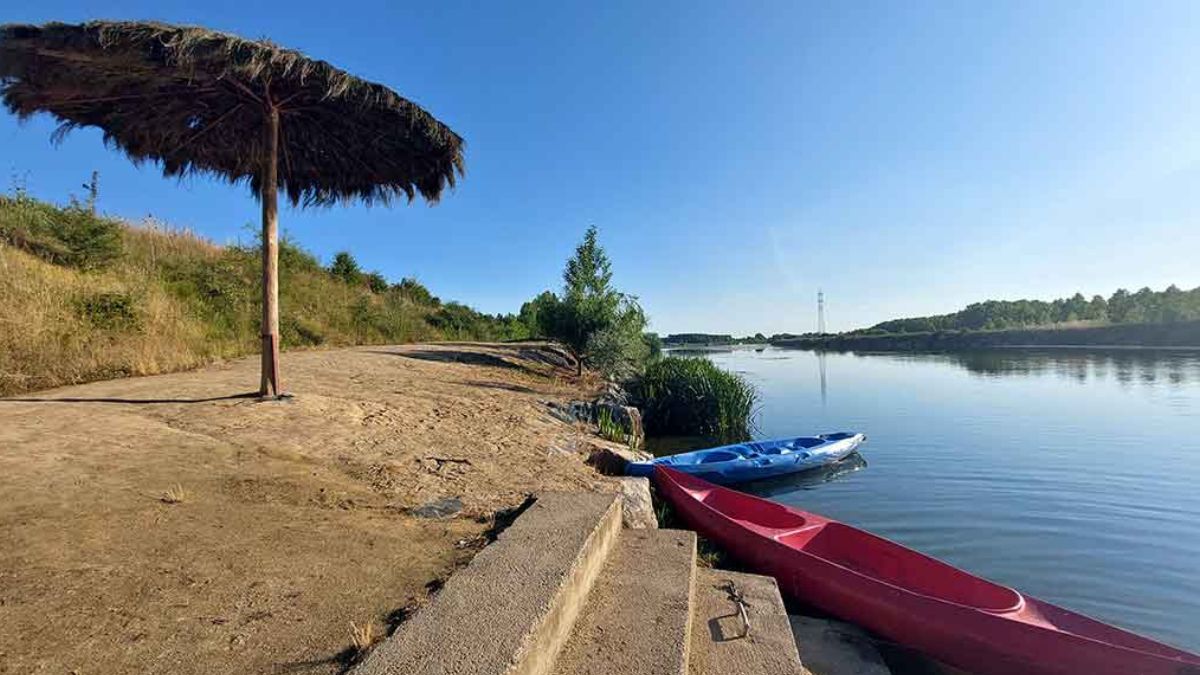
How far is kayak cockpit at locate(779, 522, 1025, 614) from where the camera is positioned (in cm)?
416

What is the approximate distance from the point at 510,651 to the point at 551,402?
27.5 ft

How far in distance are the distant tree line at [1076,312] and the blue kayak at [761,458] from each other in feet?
199

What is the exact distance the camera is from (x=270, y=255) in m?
6.15

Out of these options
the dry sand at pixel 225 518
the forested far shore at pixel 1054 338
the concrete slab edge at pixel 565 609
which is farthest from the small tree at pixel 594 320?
the forested far shore at pixel 1054 338

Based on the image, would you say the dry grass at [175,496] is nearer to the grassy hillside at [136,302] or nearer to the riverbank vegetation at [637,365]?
the grassy hillside at [136,302]

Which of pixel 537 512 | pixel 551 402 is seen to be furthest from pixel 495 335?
pixel 537 512

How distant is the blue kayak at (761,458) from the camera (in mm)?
9391

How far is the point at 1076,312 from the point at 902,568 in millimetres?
97687

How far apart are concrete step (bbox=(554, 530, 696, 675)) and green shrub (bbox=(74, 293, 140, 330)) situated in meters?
8.99

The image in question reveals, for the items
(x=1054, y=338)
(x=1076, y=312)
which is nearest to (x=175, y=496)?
(x=1054, y=338)

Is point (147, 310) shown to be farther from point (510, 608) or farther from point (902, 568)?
point (902, 568)

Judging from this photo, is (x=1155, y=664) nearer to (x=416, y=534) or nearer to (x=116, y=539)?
(x=416, y=534)

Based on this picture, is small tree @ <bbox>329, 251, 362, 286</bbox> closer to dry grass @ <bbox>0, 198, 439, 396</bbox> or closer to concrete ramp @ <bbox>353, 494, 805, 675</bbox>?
dry grass @ <bbox>0, 198, 439, 396</bbox>

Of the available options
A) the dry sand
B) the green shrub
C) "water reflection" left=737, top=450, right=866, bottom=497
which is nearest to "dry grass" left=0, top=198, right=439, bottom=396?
the green shrub
